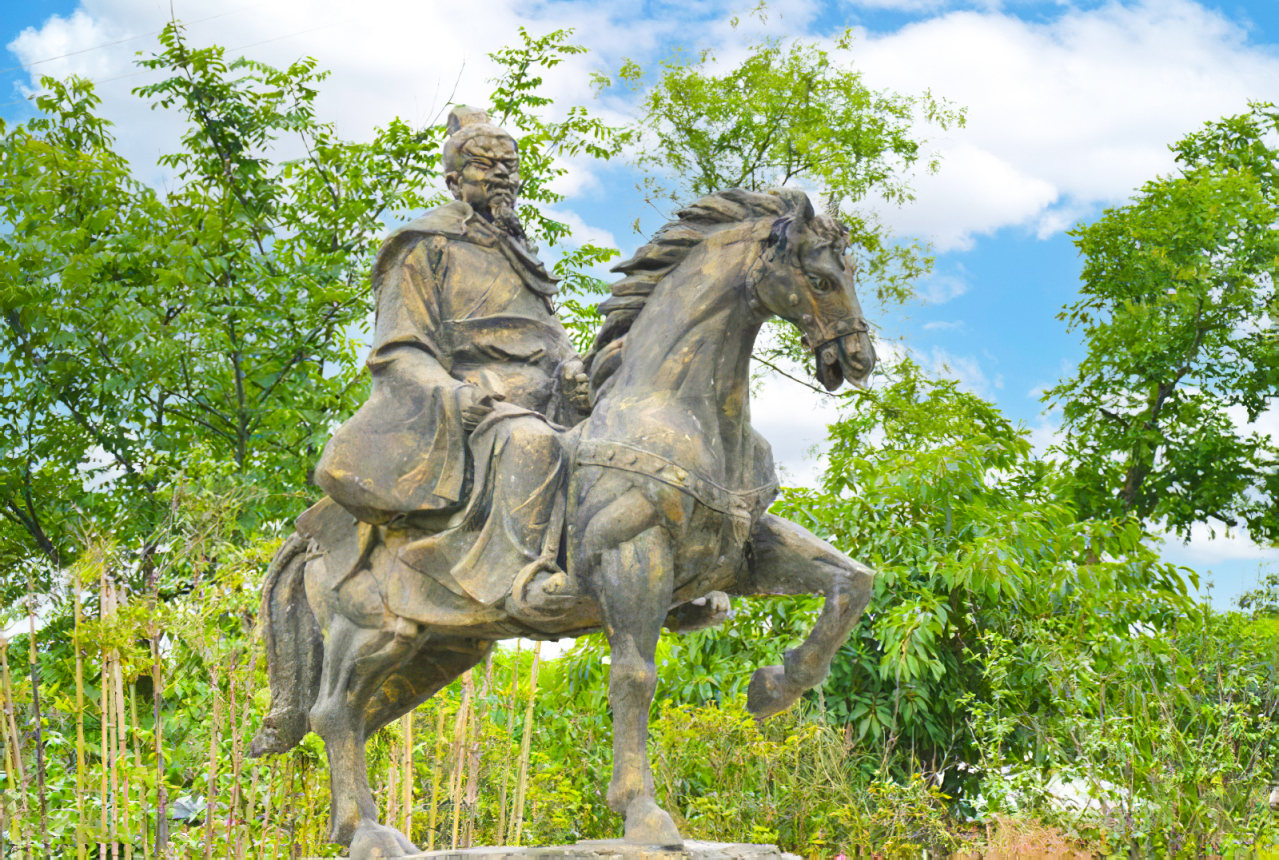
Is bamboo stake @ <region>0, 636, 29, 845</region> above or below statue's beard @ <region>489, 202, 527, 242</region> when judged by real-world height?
below

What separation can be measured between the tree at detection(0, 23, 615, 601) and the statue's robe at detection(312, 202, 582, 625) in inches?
207

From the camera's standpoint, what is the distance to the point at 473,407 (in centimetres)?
424

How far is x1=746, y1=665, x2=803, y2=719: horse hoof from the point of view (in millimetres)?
4184

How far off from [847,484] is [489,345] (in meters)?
5.06

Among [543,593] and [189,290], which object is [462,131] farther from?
Answer: [189,290]

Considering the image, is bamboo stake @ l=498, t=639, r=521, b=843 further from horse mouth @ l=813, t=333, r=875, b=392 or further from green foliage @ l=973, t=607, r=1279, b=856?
horse mouth @ l=813, t=333, r=875, b=392

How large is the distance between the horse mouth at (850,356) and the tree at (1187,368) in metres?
11.7

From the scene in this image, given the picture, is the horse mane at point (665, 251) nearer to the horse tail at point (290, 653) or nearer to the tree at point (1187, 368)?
the horse tail at point (290, 653)

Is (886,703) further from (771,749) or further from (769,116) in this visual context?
(769,116)

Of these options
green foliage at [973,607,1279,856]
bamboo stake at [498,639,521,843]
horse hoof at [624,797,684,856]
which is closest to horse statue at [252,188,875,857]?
horse hoof at [624,797,684,856]

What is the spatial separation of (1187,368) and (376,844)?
13462mm

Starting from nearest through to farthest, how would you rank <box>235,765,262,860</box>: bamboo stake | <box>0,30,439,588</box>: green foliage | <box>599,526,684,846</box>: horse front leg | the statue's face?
<box>599,526,684,846</box>: horse front leg, the statue's face, <box>235,765,262,860</box>: bamboo stake, <box>0,30,439,588</box>: green foliage

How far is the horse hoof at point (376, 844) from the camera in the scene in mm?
4121

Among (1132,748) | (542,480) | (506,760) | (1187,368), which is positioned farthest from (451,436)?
(1187,368)
